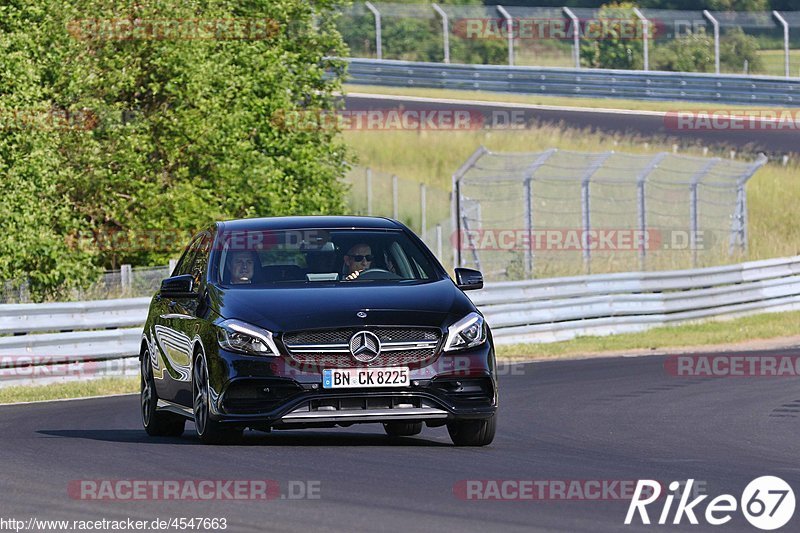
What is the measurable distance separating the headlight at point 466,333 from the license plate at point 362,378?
371 millimetres

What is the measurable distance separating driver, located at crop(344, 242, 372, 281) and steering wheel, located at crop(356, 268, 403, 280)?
0.08ft

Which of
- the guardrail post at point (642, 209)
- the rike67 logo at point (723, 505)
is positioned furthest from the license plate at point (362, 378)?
the guardrail post at point (642, 209)

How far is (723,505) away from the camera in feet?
26.9

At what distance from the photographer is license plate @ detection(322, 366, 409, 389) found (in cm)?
1044

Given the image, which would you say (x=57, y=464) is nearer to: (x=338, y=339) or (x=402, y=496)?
(x=338, y=339)

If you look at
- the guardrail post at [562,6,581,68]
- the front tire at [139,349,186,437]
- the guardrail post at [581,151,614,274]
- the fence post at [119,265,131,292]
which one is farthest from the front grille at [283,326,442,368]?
the guardrail post at [562,6,581,68]

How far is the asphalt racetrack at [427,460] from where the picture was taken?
789 cm

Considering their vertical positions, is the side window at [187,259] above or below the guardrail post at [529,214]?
above

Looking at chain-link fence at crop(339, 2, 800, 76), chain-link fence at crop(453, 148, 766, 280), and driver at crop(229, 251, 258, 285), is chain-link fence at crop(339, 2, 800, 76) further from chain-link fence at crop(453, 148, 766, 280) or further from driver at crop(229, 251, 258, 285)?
driver at crop(229, 251, 258, 285)

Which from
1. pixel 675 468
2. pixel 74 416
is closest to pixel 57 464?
pixel 675 468

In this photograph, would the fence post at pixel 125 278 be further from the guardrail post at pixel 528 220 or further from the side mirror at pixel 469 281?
the side mirror at pixel 469 281

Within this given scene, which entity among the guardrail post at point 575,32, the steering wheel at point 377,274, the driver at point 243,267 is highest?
the driver at point 243,267

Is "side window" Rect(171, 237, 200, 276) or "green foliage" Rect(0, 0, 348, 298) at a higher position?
"side window" Rect(171, 237, 200, 276)

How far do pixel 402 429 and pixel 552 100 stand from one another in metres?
40.1
